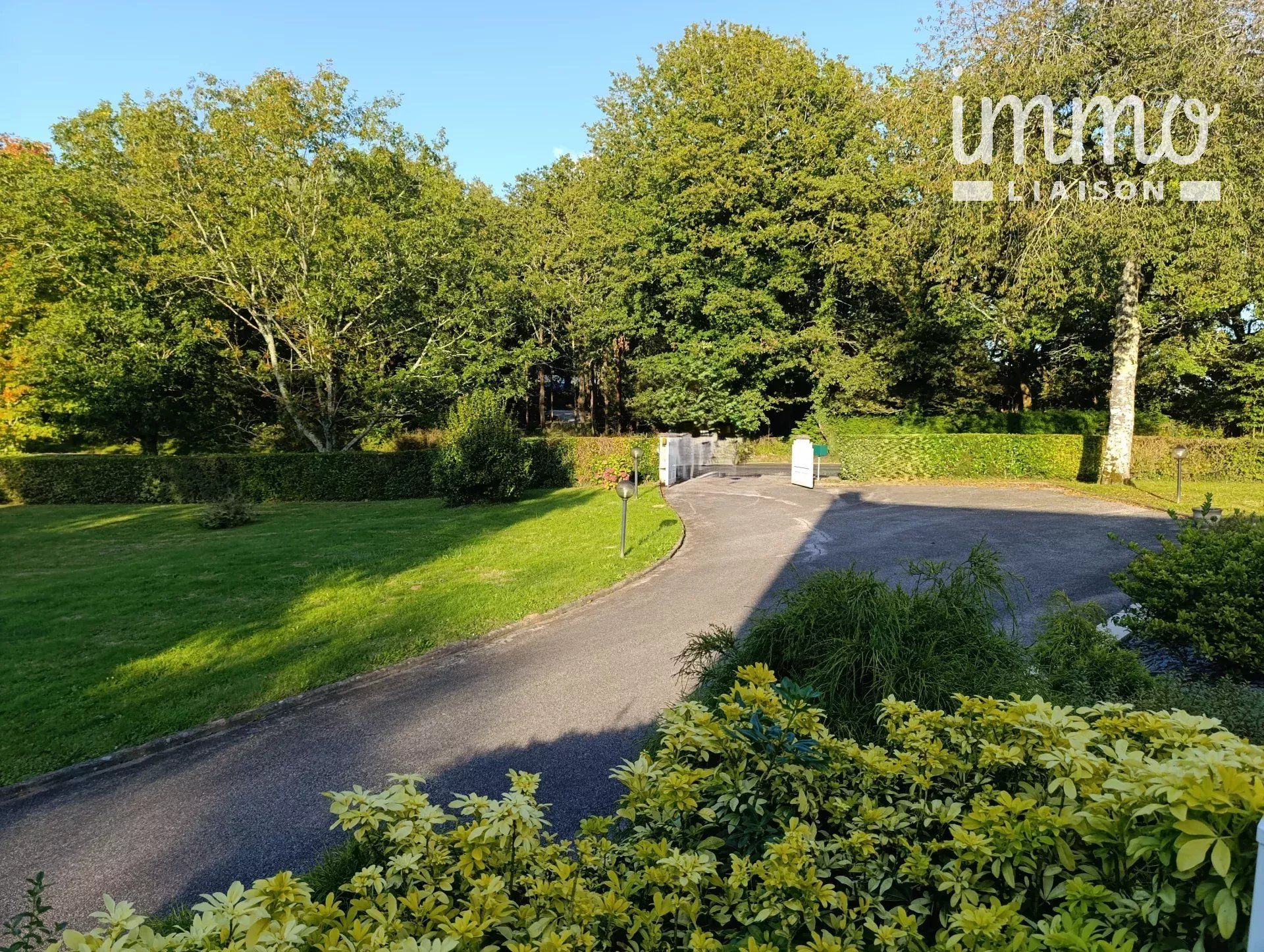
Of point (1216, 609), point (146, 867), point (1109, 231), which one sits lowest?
point (146, 867)

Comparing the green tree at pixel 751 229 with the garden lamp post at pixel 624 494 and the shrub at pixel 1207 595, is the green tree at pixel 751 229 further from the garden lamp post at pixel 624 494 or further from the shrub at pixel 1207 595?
the shrub at pixel 1207 595

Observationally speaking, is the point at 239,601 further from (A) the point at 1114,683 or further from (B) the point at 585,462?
→ (B) the point at 585,462

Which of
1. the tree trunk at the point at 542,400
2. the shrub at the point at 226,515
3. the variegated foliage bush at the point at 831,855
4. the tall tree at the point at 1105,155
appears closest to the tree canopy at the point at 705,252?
the tall tree at the point at 1105,155

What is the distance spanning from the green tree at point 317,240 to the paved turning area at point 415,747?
17866 millimetres

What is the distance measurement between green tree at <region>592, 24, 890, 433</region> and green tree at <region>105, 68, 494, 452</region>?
9.09 meters

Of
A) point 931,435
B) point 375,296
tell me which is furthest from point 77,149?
point 931,435

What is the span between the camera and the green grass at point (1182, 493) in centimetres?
1462

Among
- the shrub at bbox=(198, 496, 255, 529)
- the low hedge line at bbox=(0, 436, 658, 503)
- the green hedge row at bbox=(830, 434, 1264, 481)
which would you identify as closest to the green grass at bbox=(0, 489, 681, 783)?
the shrub at bbox=(198, 496, 255, 529)

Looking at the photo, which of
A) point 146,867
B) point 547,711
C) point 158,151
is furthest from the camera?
point 158,151

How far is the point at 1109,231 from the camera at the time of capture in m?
14.7

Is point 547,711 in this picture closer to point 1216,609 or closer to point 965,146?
point 1216,609

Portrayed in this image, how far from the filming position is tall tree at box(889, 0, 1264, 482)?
45.5 feet

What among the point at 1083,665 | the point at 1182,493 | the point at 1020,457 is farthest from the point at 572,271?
the point at 1083,665

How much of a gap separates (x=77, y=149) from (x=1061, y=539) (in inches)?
1313
